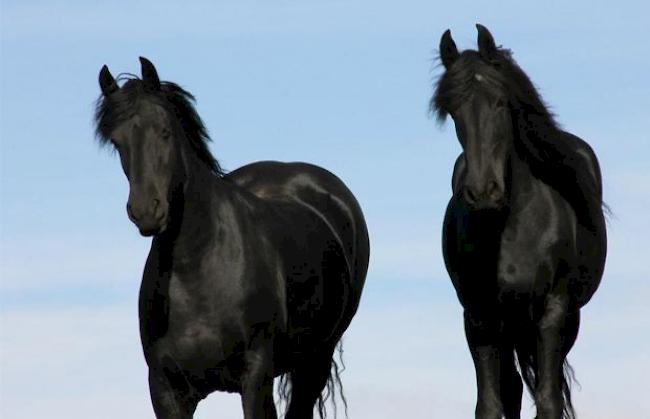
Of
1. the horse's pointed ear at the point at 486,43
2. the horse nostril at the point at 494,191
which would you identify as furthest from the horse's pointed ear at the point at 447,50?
the horse nostril at the point at 494,191

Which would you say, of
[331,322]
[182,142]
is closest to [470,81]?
[182,142]

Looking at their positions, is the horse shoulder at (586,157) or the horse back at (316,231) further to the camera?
the horse back at (316,231)

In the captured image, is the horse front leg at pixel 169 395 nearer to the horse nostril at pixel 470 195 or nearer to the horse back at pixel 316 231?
the horse back at pixel 316 231

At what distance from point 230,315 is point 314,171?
2.72 metres

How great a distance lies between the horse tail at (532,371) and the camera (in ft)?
45.2

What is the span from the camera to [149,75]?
1354 centimetres

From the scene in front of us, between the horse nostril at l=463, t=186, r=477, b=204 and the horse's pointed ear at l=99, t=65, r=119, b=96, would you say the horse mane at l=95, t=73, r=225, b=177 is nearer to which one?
the horse's pointed ear at l=99, t=65, r=119, b=96

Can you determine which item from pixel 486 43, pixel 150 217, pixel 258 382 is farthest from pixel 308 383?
pixel 486 43

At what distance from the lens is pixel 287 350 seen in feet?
46.7

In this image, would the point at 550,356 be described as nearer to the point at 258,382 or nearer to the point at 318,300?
the point at 258,382

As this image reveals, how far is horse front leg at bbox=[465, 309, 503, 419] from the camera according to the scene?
13.4 metres

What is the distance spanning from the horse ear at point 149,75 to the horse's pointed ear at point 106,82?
8.7 inches

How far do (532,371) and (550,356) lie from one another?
591 mm

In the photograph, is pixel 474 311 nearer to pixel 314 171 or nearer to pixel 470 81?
pixel 470 81
